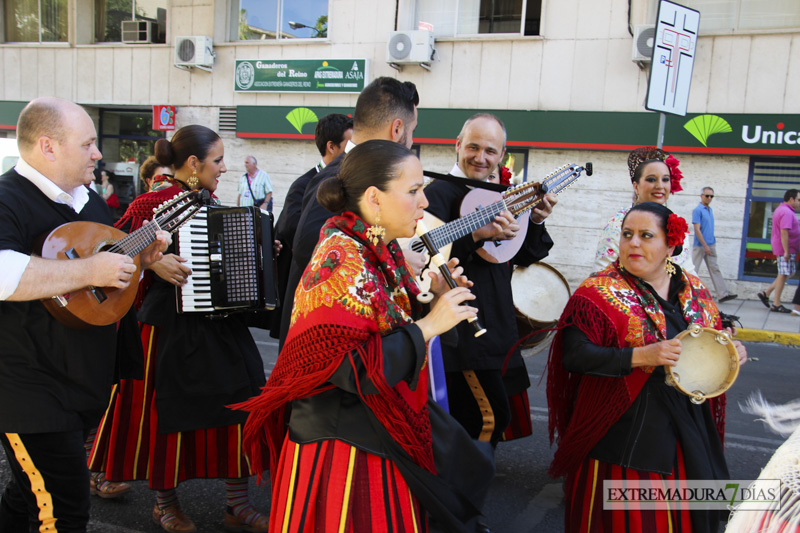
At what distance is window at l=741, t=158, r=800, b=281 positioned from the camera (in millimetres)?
11719

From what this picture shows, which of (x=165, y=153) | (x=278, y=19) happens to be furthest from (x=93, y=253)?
(x=278, y=19)

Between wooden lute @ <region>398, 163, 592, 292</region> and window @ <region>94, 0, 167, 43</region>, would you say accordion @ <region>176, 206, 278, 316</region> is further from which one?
window @ <region>94, 0, 167, 43</region>

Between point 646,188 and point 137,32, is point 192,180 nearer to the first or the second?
point 646,188

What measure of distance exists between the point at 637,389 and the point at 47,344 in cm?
242

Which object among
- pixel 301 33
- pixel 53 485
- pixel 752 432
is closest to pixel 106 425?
pixel 53 485

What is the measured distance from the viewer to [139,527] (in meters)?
3.72

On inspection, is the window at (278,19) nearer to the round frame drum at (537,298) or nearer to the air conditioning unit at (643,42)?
the air conditioning unit at (643,42)

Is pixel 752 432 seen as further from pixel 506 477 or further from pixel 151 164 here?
pixel 151 164

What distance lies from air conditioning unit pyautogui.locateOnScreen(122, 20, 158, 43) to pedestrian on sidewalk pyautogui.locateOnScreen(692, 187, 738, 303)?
12840mm

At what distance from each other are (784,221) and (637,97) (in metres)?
3.22

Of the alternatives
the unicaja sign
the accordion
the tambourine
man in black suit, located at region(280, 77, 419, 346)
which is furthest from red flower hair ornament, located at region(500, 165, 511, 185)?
the unicaja sign

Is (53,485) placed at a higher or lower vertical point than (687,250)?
lower

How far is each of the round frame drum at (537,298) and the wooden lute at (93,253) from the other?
216 cm

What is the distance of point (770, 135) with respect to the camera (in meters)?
11.4
